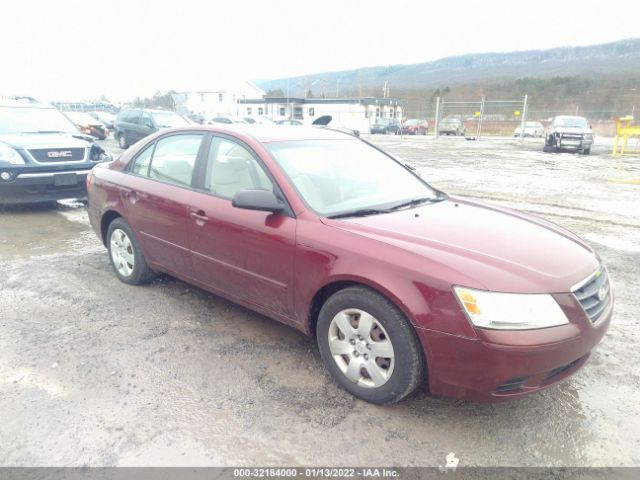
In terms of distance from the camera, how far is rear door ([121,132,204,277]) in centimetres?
384

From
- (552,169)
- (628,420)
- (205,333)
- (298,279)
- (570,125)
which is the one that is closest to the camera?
(628,420)

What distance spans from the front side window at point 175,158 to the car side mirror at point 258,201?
0.95m

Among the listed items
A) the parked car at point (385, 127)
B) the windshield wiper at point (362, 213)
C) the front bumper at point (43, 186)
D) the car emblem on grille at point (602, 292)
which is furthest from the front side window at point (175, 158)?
the parked car at point (385, 127)

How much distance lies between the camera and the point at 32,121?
833 centimetres

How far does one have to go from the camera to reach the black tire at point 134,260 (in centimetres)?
440

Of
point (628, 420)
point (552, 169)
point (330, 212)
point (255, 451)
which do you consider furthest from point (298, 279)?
point (552, 169)

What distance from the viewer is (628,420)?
271 cm

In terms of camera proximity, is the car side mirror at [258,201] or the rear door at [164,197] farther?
the rear door at [164,197]

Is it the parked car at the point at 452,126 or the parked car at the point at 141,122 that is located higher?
the parked car at the point at 141,122

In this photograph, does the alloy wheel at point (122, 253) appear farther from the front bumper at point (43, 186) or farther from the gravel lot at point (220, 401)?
the front bumper at point (43, 186)

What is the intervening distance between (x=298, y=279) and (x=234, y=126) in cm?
158

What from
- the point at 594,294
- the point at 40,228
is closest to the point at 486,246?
the point at 594,294

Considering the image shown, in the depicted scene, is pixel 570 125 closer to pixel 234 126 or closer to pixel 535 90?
pixel 234 126

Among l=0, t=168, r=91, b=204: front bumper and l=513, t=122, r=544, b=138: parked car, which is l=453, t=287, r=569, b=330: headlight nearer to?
l=0, t=168, r=91, b=204: front bumper
